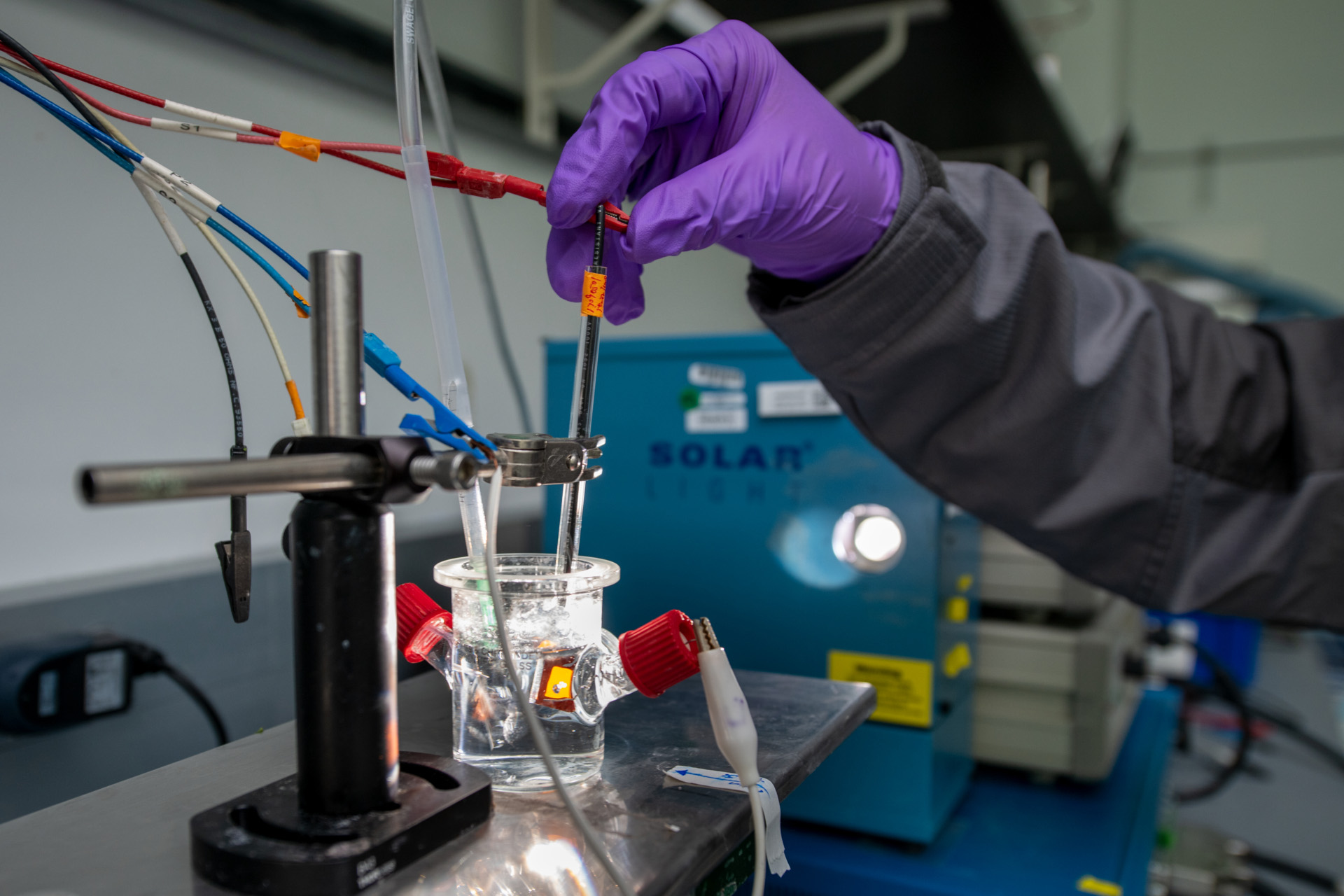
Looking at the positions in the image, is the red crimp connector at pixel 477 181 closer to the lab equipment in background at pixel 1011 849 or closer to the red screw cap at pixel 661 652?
the red screw cap at pixel 661 652

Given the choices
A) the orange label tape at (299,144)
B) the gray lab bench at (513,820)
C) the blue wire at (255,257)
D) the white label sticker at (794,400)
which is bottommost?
the gray lab bench at (513,820)

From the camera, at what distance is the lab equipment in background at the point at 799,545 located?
0.97 metres

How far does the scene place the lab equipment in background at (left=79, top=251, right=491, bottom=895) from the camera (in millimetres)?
398

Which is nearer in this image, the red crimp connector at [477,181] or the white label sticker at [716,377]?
the red crimp connector at [477,181]

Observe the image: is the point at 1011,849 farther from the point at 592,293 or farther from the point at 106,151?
the point at 106,151

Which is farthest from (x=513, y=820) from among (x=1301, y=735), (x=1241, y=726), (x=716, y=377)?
(x=1301, y=735)

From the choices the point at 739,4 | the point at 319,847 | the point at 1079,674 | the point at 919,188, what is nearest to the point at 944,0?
the point at 739,4

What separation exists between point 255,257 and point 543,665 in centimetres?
39

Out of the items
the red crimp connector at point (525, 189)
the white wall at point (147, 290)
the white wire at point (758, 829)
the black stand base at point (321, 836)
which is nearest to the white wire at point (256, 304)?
the white wall at point (147, 290)

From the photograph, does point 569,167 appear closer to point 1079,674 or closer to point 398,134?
point 398,134

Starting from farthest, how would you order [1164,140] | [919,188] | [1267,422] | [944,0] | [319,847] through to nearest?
[1164,140], [944,0], [1267,422], [919,188], [319,847]

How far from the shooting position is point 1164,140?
16.5 feet

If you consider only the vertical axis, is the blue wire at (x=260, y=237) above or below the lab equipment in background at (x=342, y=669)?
above

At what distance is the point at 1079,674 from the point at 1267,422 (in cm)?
40
